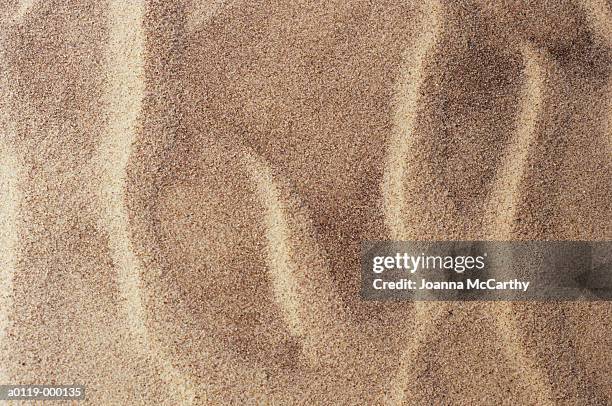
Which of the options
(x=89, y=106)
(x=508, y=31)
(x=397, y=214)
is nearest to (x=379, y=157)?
(x=397, y=214)

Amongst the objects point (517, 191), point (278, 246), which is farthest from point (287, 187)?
point (517, 191)

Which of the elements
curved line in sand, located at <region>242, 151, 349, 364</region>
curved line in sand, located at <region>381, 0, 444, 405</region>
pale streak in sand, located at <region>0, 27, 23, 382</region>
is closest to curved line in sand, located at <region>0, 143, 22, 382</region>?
pale streak in sand, located at <region>0, 27, 23, 382</region>

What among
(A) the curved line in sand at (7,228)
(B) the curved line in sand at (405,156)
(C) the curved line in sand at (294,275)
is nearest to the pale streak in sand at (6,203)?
(A) the curved line in sand at (7,228)

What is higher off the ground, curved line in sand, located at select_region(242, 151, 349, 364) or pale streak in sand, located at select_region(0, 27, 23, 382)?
pale streak in sand, located at select_region(0, 27, 23, 382)

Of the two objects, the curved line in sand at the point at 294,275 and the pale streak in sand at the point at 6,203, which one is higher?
the pale streak in sand at the point at 6,203

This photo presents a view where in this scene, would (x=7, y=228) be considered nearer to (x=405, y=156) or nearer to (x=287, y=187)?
(x=287, y=187)

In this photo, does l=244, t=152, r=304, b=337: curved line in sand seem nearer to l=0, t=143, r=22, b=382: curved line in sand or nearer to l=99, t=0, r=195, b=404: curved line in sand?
l=99, t=0, r=195, b=404: curved line in sand

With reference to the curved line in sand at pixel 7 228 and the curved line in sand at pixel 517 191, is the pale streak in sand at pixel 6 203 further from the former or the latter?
the curved line in sand at pixel 517 191
